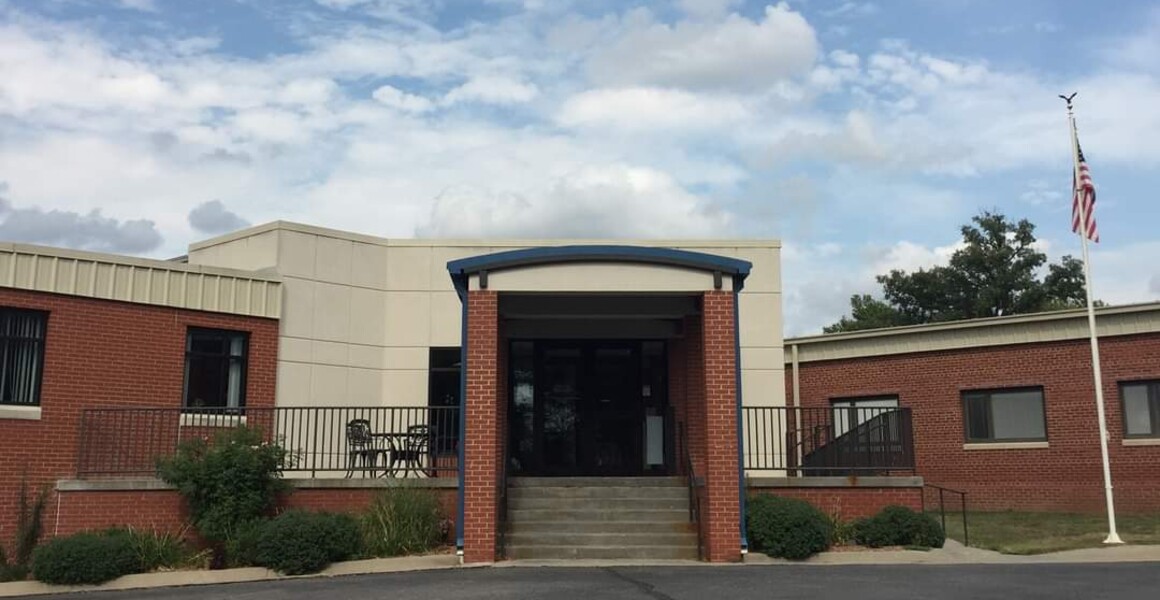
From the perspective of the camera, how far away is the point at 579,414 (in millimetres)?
18250

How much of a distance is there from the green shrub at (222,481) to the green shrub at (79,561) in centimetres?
121

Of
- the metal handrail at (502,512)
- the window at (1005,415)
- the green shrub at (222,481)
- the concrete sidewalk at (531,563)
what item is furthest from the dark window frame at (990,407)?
the green shrub at (222,481)

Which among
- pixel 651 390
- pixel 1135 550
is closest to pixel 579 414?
pixel 651 390

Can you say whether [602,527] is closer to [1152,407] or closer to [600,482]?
[600,482]

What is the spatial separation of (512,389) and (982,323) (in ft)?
37.8

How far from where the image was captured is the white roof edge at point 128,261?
1516 centimetres

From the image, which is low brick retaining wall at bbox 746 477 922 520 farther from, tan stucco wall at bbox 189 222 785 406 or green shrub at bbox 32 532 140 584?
green shrub at bbox 32 532 140 584

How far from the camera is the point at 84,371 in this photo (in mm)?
15727

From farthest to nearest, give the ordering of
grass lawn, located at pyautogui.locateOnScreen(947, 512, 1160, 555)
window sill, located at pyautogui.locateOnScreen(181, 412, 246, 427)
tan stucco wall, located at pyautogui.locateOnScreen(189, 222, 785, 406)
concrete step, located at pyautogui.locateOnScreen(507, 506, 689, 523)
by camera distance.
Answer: tan stucco wall, located at pyautogui.locateOnScreen(189, 222, 785, 406)
window sill, located at pyautogui.locateOnScreen(181, 412, 246, 427)
grass lawn, located at pyautogui.locateOnScreen(947, 512, 1160, 555)
concrete step, located at pyautogui.locateOnScreen(507, 506, 689, 523)

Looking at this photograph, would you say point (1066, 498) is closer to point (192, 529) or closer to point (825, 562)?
point (825, 562)

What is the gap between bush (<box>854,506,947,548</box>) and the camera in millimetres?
14344

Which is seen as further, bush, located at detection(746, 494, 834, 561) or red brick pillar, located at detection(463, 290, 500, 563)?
bush, located at detection(746, 494, 834, 561)

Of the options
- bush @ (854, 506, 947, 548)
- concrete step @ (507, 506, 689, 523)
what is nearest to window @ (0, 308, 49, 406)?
concrete step @ (507, 506, 689, 523)

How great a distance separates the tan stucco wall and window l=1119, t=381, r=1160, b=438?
7995 mm
